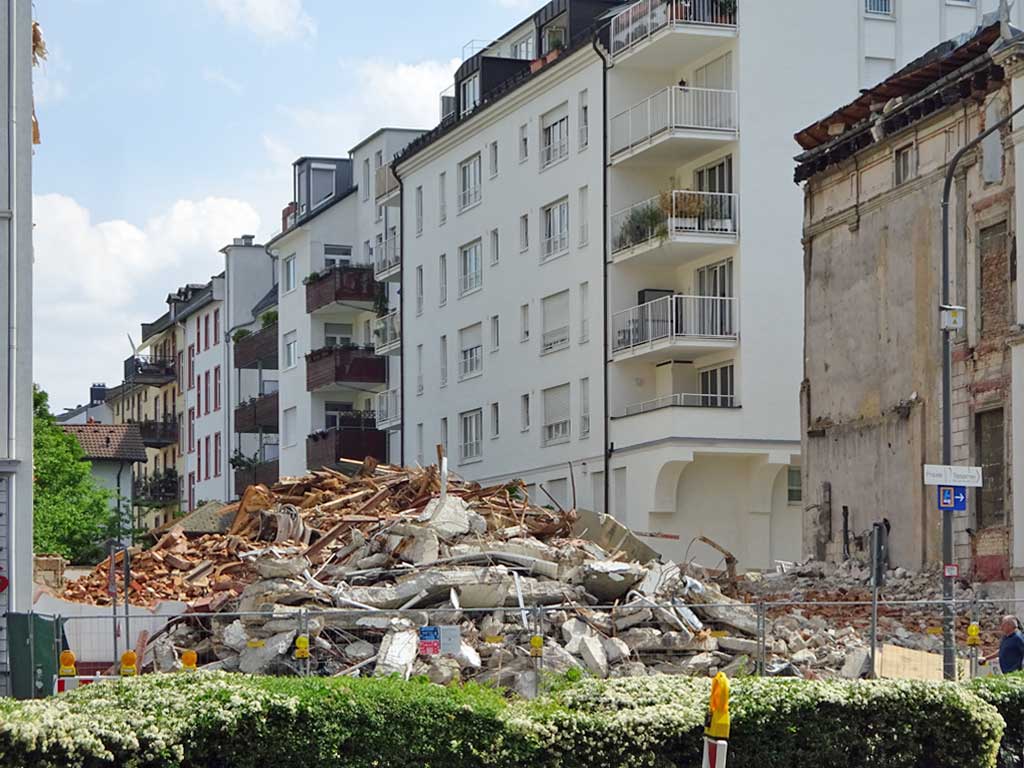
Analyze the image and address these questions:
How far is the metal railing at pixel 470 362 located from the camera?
58969 mm

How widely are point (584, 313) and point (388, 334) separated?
49.3 ft

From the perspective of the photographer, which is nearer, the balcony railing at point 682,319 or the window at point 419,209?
the balcony railing at point 682,319

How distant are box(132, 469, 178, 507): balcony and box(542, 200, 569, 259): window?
43313 mm

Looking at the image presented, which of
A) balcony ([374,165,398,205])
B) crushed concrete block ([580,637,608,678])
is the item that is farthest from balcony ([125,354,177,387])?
crushed concrete block ([580,637,608,678])

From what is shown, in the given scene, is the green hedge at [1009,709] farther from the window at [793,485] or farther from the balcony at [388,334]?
the balcony at [388,334]

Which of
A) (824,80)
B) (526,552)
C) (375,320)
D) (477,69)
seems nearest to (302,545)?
(526,552)

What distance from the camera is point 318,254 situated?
73.2 m

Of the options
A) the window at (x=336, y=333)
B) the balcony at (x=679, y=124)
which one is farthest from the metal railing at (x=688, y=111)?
the window at (x=336, y=333)

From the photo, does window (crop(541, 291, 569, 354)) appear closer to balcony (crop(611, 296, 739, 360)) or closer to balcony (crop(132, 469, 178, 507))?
balcony (crop(611, 296, 739, 360))

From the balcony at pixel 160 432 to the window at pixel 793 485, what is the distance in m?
51.3

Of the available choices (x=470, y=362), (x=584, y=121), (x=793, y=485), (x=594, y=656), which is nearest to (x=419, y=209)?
(x=470, y=362)

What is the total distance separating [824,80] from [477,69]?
553 inches

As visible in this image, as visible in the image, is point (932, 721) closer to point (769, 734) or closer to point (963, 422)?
point (769, 734)

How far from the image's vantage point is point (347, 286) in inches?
2721
